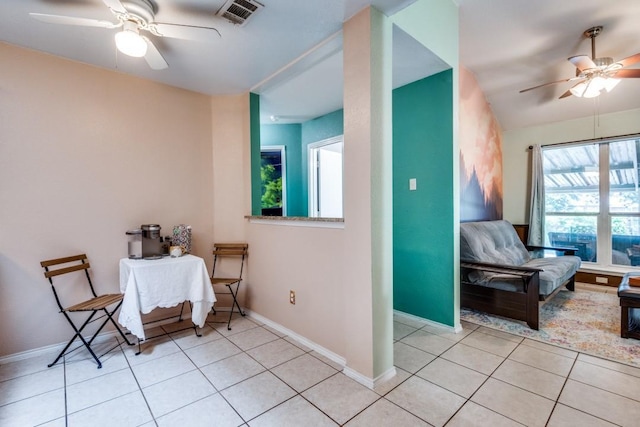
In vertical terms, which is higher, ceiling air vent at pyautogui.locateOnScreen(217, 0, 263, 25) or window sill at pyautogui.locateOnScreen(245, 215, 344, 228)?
ceiling air vent at pyautogui.locateOnScreen(217, 0, 263, 25)

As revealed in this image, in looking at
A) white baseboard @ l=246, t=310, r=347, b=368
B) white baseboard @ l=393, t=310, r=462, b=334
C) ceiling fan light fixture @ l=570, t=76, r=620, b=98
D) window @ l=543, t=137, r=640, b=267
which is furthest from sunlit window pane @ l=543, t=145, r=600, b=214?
white baseboard @ l=246, t=310, r=347, b=368

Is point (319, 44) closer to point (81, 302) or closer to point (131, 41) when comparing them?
point (131, 41)

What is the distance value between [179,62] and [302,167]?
2561 millimetres

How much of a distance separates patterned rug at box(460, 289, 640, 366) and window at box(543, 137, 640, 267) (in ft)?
2.83

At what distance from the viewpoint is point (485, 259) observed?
3.05 m

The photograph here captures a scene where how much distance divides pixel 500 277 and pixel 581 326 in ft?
2.72

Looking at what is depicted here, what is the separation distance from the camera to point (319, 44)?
7.54ft

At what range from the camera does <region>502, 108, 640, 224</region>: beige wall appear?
13.5 feet

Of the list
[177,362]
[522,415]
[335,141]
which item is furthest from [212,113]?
[522,415]

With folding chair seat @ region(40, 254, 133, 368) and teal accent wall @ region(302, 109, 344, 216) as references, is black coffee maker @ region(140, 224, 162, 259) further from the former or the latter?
teal accent wall @ region(302, 109, 344, 216)

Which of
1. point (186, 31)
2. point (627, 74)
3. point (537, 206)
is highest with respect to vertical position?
point (627, 74)

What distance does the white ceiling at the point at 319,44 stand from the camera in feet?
6.34

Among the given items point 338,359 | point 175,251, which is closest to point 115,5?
point 175,251

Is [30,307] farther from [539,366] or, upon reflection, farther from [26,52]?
[539,366]
